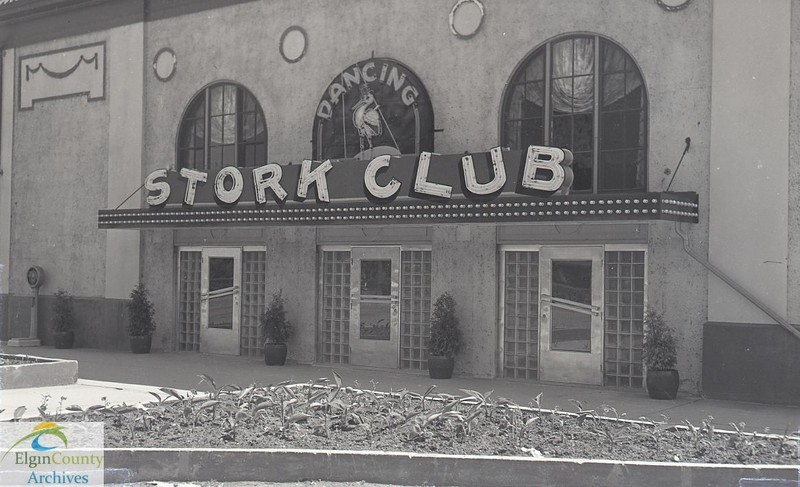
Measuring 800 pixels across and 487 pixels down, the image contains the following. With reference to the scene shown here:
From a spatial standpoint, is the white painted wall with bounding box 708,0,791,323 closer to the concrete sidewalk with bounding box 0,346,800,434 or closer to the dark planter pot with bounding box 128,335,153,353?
the concrete sidewalk with bounding box 0,346,800,434

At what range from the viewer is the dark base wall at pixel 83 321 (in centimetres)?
2248

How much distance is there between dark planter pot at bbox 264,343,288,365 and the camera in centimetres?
1877

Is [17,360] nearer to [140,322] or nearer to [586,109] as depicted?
[140,322]

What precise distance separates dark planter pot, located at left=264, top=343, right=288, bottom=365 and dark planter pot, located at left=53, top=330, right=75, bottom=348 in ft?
21.8

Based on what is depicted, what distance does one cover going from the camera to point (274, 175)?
17.9 metres

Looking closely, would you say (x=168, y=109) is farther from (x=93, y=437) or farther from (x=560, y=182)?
(x=93, y=437)

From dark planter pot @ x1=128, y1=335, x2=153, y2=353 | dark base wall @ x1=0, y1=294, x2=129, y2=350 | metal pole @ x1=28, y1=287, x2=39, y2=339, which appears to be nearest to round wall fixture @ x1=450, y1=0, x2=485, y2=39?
dark planter pot @ x1=128, y1=335, x2=153, y2=353

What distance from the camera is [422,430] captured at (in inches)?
379

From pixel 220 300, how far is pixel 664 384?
10.3 m

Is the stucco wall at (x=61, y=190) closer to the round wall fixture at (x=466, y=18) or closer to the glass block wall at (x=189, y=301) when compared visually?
the glass block wall at (x=189, y=301)

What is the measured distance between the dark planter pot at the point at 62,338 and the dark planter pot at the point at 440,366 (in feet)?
34.4

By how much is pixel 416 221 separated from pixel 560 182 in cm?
278

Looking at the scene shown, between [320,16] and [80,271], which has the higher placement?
[320,16]

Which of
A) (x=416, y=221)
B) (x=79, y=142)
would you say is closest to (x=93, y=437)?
(x=416, y=221)
